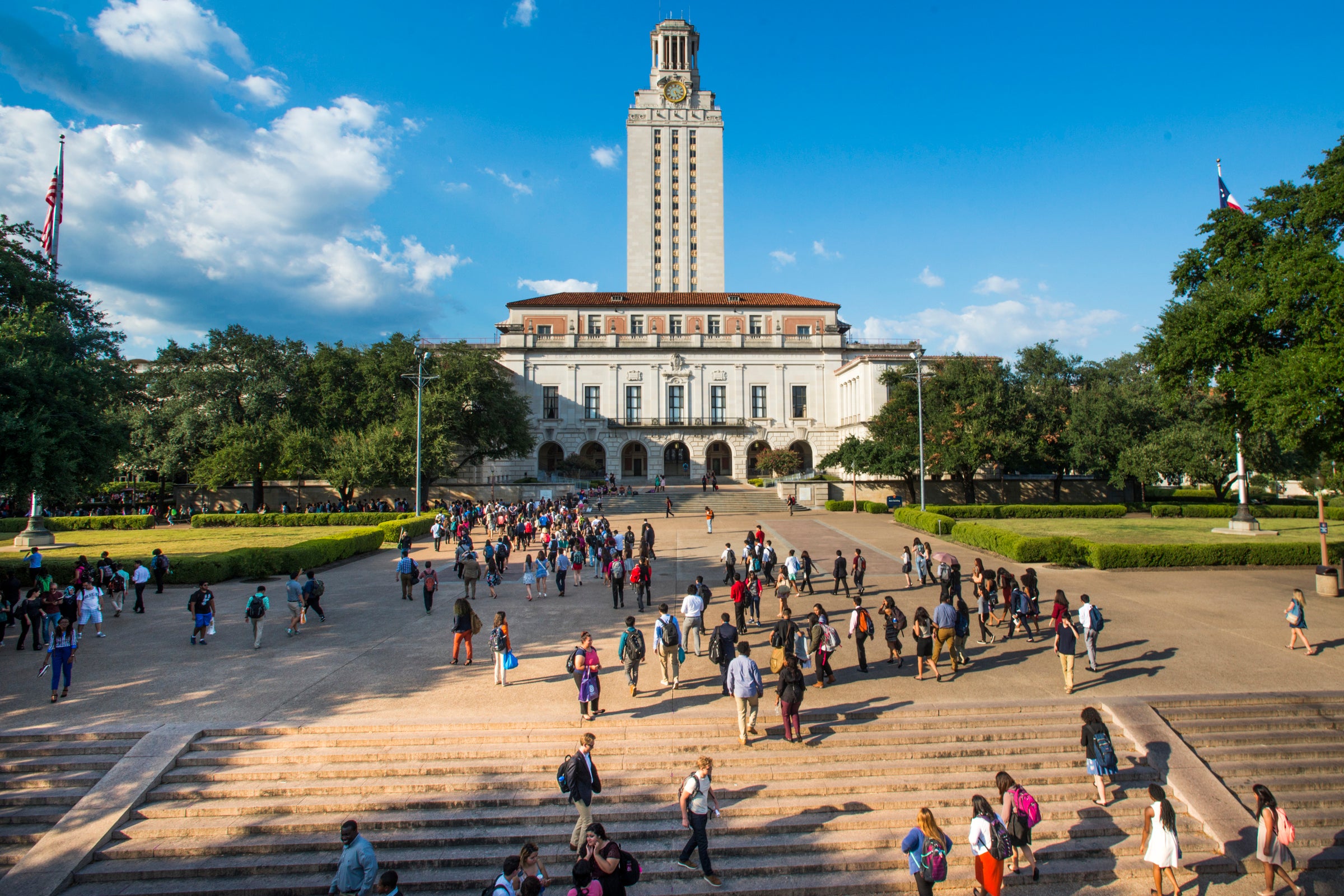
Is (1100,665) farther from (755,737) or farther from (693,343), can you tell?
(693,343)

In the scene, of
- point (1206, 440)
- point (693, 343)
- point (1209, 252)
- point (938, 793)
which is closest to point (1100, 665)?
point (938, 793)

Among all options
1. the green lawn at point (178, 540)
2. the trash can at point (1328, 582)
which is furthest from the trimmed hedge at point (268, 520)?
the trash can at point (1328, 582)

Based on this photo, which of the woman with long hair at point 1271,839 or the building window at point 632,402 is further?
the building window at point 632,402

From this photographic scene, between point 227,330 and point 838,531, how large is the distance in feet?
142

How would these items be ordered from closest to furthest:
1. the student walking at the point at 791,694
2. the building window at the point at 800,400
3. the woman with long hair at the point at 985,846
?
the woman with long hair at the point at 985,846
the student walking at the point at 791,694
the building window at the point at 800,400

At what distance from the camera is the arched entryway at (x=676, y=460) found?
2328 inches

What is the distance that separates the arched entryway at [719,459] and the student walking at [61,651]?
168 feet

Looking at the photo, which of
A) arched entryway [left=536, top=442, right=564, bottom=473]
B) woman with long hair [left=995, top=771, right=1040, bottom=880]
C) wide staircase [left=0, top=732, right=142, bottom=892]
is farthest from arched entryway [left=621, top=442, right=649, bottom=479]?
woman with long hair [left=995, top=771, right=1040, bottom=880]

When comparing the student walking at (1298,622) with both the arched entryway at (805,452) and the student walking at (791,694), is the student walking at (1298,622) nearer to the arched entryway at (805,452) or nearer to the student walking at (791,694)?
the student walking at (791,694)

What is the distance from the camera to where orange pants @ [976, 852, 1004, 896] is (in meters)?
6.38

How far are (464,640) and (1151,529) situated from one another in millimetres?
32705

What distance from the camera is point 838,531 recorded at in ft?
98.7

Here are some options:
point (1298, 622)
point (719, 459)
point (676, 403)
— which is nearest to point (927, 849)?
point (1298, 622)

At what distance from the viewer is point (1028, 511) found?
37125 mm
